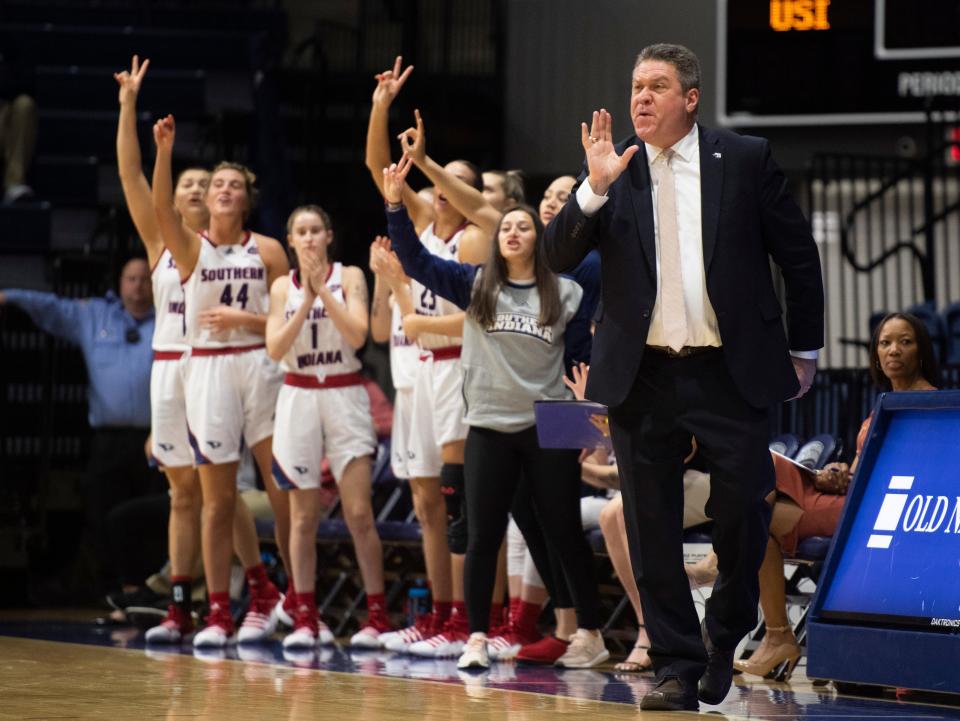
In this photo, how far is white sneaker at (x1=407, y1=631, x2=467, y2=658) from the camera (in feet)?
21.1

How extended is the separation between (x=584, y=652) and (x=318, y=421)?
161 centimetres

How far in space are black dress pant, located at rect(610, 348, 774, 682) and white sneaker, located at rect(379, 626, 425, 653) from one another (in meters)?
2.41

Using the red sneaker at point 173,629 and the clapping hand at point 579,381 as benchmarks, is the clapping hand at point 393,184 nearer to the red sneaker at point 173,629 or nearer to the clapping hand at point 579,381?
the clapping hand at point 579,381

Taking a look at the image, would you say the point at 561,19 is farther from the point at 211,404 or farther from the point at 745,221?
the point at 745,221

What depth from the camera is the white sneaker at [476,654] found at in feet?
19.2

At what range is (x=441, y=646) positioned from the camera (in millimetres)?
6438

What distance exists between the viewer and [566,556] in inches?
238

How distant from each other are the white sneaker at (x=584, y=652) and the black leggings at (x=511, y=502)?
0.15 feet

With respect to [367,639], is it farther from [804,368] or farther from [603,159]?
[603,159]

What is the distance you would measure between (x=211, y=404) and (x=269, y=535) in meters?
1.42

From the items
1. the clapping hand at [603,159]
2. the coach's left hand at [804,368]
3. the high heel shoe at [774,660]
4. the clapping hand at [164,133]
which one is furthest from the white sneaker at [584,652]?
the clapping hand at [164,133]

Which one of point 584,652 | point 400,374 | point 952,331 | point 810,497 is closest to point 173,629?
point 400,374

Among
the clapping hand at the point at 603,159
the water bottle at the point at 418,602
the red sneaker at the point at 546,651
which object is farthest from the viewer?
the water bottle at the point at 418,602

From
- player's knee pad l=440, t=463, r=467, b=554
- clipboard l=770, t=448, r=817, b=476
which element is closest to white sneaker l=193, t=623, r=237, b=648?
player's knee pad l=440, t=463, r=467, b=554
